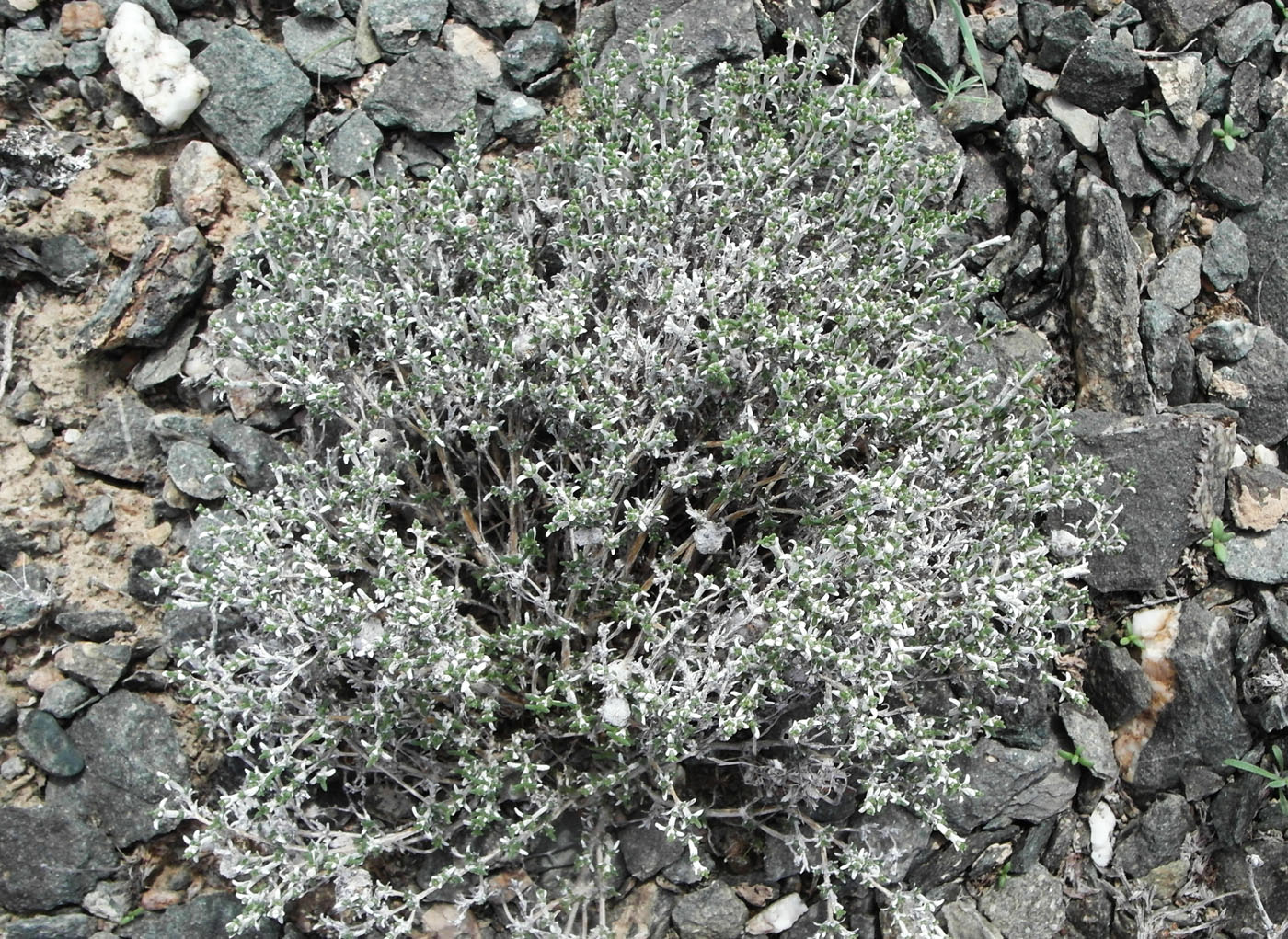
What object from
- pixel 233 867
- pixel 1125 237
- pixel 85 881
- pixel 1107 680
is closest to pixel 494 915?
pixel 233 867

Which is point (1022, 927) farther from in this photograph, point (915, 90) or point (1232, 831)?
point (915, 90)

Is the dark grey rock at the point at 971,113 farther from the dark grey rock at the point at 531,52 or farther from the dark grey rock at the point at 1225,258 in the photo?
the dark grey rock at the point at 531,52

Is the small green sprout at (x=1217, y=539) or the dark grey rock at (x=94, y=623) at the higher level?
the small green sprout at (x=1217, y=539)

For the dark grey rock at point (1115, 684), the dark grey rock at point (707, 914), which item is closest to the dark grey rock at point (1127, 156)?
the dark grey rock at point (1115, 684)

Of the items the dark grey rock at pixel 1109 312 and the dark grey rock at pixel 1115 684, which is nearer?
the dark grey rock at pixel 1115 684

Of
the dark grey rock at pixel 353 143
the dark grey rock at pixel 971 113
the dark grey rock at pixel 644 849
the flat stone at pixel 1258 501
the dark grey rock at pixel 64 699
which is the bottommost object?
the dark grey rock at pixel 644 849

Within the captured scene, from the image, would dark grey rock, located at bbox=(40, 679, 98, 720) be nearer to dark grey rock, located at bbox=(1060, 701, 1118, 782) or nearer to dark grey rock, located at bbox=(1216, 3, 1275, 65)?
dark grey rock, located at bbox=(1060, 701, 1118, 782)

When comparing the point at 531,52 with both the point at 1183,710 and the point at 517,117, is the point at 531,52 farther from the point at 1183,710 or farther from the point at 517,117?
the point at 1183,710

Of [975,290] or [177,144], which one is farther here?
[177,144]
